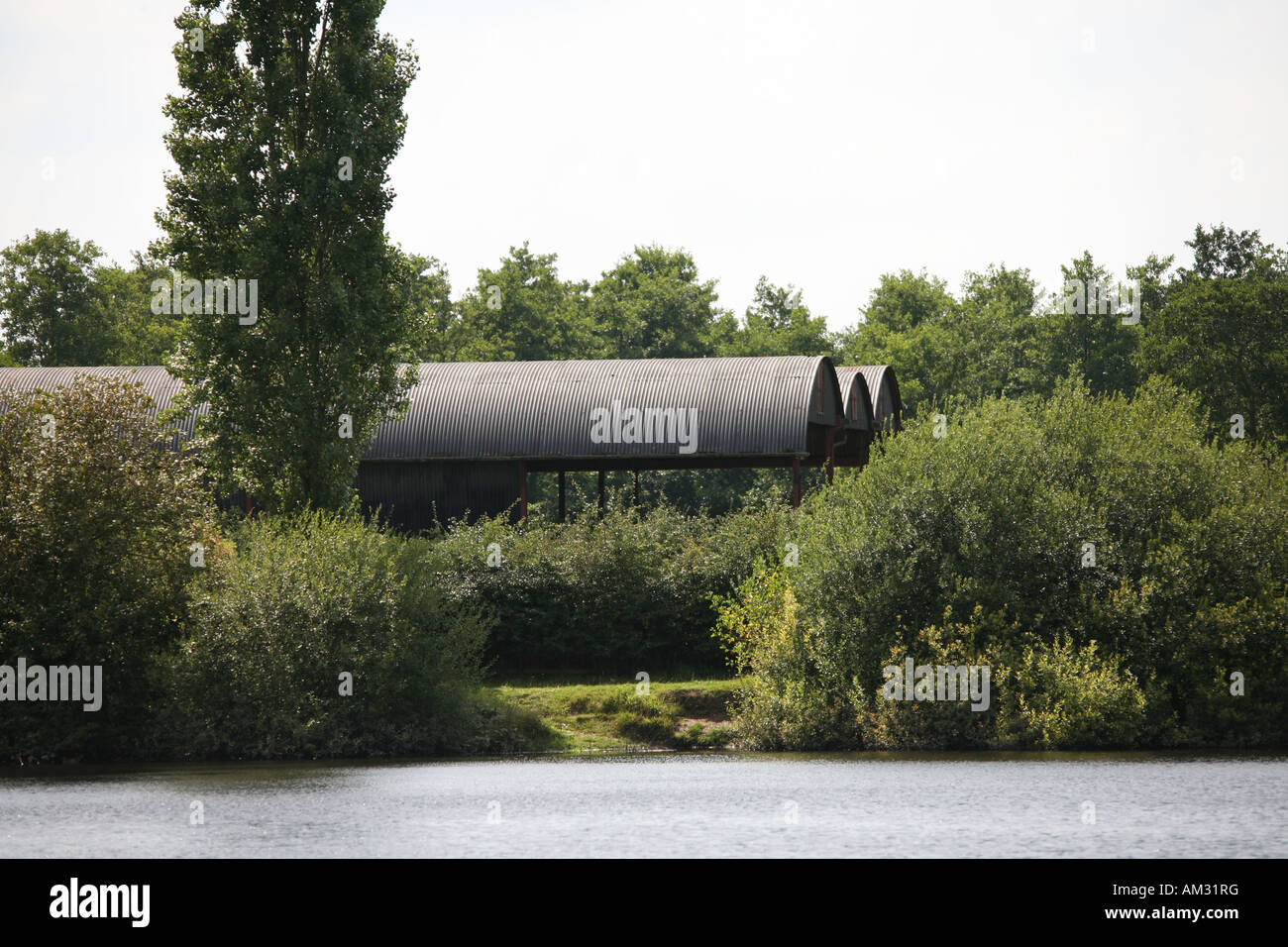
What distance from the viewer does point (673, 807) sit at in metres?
25.7

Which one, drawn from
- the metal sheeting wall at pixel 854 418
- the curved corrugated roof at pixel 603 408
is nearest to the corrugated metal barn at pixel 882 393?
the metal sheeting wall at pixel 854 418

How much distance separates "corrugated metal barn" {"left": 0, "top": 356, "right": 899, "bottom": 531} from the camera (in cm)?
5025

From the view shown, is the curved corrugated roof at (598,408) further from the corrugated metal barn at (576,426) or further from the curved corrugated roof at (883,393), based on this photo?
the curved corrugated roof at (883,393)

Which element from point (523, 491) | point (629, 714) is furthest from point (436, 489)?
point (629, 714)

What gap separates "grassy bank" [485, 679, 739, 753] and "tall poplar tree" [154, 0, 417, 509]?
7291mm

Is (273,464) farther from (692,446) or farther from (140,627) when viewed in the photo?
(692,446)

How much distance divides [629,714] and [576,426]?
558 inches

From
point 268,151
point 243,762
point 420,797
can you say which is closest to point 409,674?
point 243,762

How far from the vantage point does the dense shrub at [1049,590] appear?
3516cm

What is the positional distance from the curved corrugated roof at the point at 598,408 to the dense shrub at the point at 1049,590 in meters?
11.5

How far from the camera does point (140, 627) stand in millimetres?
36906

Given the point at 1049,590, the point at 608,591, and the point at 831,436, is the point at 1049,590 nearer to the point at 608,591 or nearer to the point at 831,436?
the point at 608,591
